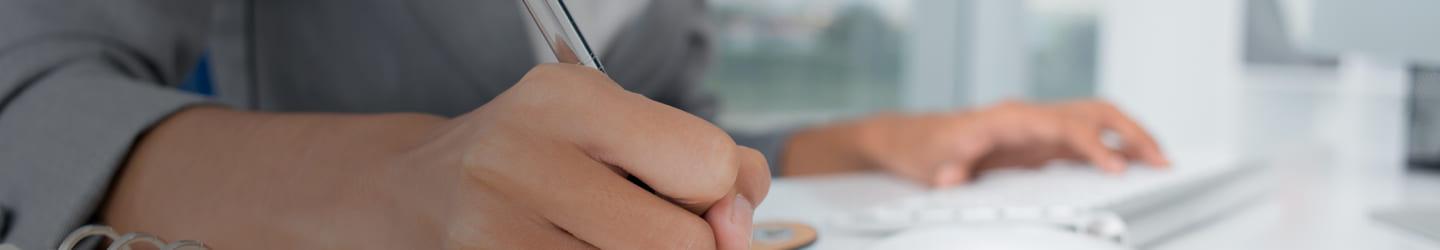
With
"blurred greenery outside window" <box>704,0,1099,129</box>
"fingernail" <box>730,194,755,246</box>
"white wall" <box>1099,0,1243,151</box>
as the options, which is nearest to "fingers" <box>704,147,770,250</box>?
"fingernail" <box>730,194,755,246</box>

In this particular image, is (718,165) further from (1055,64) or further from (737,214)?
(1055,64)

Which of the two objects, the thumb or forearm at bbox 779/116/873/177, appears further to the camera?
forearm at bbox 779/116/873/177

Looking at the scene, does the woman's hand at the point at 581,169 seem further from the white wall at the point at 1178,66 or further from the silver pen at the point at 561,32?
the white wall at the point at 1178,66

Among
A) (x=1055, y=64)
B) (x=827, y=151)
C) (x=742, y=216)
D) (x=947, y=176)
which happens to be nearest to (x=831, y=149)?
(x=827, y=151)

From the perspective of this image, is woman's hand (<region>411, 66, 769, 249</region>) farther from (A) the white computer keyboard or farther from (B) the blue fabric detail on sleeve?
(B) the blue fabric detail on sleeve

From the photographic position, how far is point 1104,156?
406mm

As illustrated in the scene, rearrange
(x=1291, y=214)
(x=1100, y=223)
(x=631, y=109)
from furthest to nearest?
(x=1291, y=214)
(x=1100, y=223)
(x=631, y=109)

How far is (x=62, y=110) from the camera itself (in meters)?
0.21

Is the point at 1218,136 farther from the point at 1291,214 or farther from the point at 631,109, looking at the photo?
the point at 631,109

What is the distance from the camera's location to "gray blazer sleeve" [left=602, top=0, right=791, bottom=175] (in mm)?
454

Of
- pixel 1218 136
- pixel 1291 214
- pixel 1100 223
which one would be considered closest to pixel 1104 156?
pixel 1291 214

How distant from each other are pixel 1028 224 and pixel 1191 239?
0.07 m

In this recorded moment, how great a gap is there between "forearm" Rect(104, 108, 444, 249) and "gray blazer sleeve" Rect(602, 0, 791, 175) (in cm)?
22

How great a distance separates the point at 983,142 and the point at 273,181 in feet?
1.01
